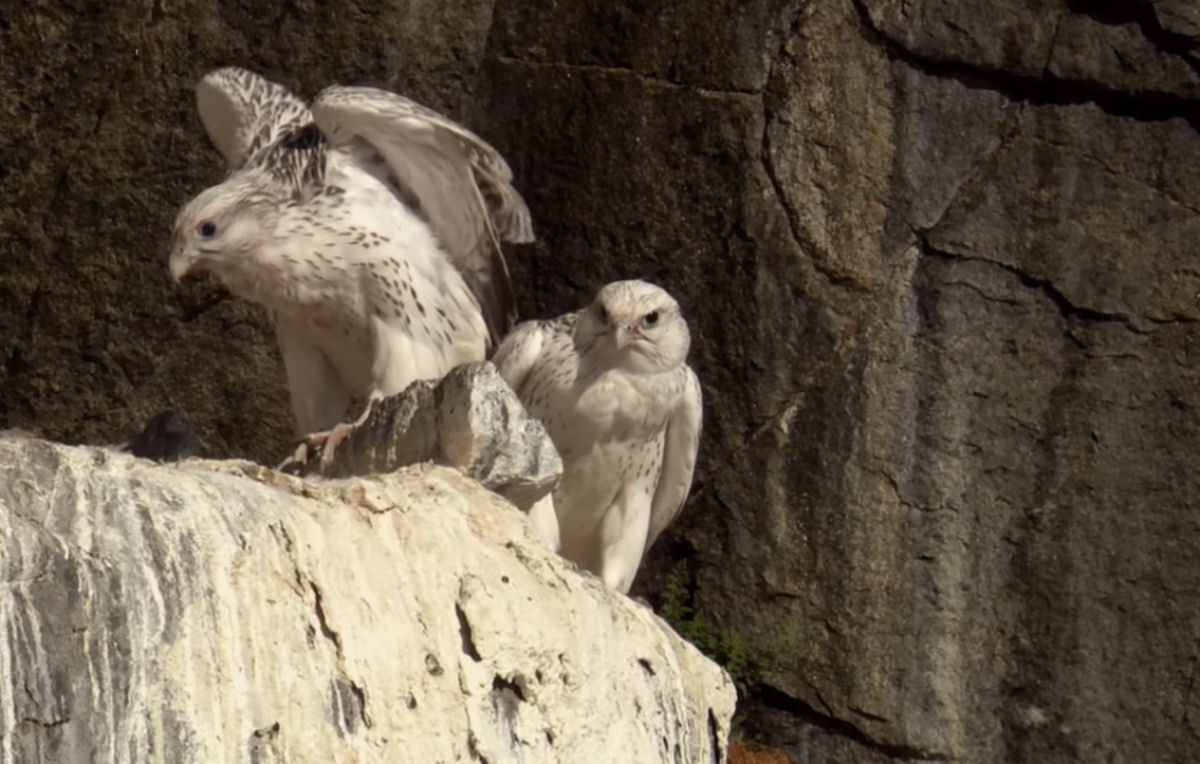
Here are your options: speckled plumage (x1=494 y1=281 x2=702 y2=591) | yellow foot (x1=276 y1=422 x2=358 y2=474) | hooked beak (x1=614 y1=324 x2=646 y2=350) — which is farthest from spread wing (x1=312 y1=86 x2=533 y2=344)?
yellow foot (x1=276 y1=422 x2=358 y2=474)

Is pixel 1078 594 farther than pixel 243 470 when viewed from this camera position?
Yes

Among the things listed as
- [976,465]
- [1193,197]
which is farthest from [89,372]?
[1193,197]

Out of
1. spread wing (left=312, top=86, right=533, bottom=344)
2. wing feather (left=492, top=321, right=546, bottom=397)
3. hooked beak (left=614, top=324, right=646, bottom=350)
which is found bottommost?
wing feather (left=492, top=321, right=546, bottom=397)

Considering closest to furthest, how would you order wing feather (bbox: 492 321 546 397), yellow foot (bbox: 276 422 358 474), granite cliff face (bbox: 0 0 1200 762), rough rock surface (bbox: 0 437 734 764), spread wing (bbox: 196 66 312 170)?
rough rock surface (bbox: 0 437 734 764) → yellow foot (bbox: 276 422 358 474) → wing feather (bbox: 492 321 546 397) → spread wing (bbox: 196 66 312 170) → granite cliff face (bbox: 0 0 1200 762)

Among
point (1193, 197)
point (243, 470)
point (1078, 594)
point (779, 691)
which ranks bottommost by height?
point (779, 691)

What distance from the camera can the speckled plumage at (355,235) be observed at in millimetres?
6016

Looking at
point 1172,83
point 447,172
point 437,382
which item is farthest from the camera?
point 1172,83

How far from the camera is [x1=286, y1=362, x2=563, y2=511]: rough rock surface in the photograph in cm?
495

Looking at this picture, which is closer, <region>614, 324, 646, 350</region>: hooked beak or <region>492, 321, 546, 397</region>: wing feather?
<region>614, 324, 646, 350</region>: hooked beak

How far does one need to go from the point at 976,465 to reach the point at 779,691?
2.83ft

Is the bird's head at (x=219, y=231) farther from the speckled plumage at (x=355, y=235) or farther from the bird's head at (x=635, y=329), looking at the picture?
the bird's head at (x=635, y=329)

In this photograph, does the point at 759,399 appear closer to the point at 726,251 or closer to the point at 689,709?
the point at 726,251

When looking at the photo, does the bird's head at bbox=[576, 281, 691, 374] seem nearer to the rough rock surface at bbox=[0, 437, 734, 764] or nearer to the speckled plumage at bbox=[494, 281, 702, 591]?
the speckled plumage at bbox=[494, 281, 702, 591]

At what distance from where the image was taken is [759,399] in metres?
6.95
